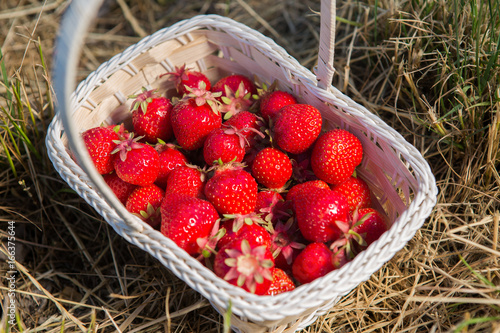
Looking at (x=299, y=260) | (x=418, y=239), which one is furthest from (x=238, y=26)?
(x=418, y=239)

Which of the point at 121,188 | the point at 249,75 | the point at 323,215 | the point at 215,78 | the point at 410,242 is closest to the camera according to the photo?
the point at 323,215

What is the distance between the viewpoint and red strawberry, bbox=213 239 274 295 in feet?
3.53

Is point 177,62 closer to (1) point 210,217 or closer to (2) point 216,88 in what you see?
(2) point 216,88

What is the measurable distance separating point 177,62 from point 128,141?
1.59ft

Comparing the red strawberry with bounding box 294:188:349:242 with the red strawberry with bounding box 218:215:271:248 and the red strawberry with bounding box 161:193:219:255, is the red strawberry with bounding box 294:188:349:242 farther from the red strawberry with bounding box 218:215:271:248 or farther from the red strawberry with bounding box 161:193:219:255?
the red strawberry with bounding box 161:193:219:255

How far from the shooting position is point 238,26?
157 centimetres

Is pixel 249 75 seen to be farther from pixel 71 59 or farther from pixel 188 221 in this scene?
pixel 71 59

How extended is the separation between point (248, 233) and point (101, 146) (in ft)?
1.95

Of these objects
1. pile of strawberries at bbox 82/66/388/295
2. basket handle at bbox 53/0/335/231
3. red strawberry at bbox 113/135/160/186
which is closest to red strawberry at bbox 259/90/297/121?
pile of strawberries at bbox 82/66/388/295

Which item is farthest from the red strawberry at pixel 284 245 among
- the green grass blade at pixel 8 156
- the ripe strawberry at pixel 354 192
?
the green grass blade at pixel 8 156

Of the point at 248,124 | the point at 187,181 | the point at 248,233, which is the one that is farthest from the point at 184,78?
the point at 248,233

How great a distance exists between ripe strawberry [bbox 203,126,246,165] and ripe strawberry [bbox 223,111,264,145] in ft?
0.18

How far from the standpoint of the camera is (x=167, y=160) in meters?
1.46

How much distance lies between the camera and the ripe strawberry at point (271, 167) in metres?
1.36
